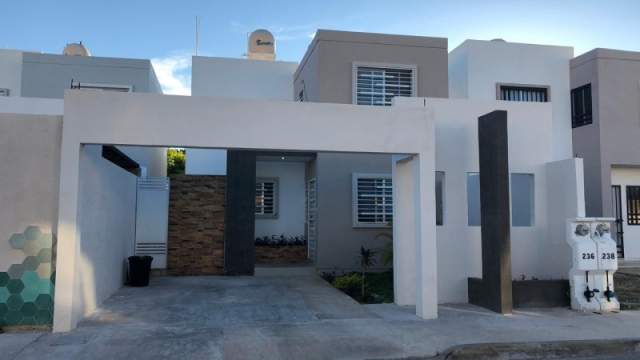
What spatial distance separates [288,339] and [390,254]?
610 centimetres

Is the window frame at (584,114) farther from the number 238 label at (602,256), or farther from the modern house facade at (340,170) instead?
the number 238 label at (602,256)

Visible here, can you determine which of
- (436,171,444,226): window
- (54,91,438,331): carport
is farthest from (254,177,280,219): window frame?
(54,91,438,331): carport

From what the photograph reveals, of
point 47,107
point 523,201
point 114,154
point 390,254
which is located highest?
point 47,107

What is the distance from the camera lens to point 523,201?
12602 millimetres

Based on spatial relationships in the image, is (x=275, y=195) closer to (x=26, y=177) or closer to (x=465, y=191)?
(x=465, y=191)

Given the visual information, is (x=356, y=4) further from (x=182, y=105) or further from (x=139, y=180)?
(x=139, y=180)

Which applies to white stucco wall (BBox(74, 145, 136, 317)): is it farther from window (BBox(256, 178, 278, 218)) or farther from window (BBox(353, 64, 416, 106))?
window (BBox(353, 64, 416, 106))

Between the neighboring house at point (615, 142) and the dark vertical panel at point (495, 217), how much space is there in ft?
23.6

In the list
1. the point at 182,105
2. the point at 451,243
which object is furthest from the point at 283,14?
the point at 451,243

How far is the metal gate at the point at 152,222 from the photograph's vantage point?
48.5ft

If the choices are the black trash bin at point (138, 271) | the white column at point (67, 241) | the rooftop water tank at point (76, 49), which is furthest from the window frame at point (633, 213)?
the rooftop water tank at point (76, 49)

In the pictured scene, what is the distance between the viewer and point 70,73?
55.8 feet

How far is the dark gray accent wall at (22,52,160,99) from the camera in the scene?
1694 centimetres

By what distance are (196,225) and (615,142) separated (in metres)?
12.4
